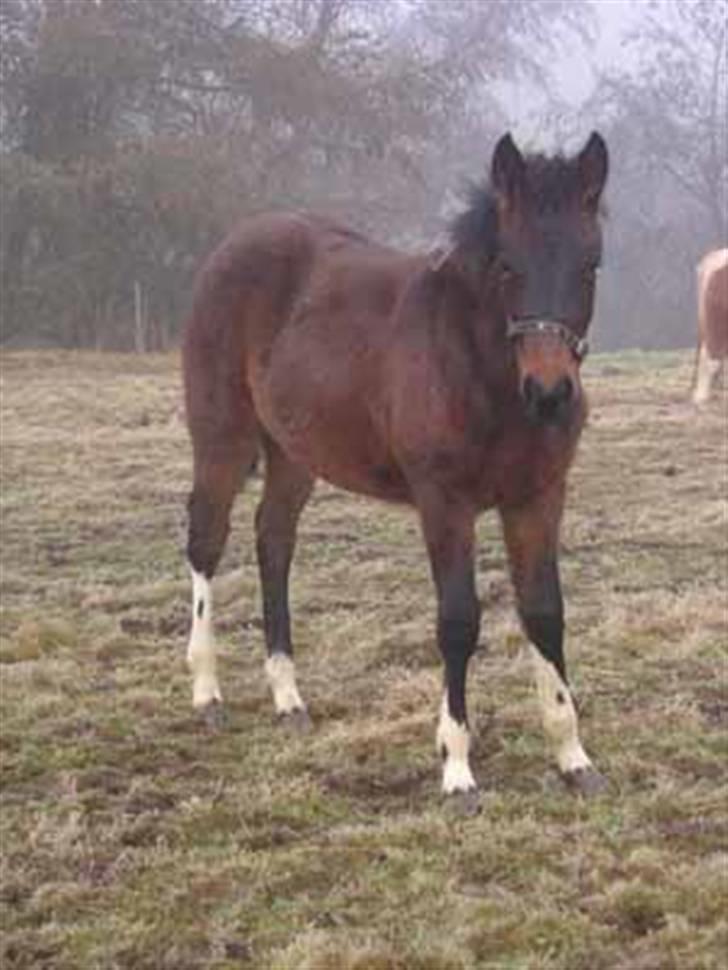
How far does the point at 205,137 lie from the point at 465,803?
19242 millimetres

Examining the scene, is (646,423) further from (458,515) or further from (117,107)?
(117,107)

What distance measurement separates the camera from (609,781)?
3992mm

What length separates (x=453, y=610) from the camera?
3961 mm

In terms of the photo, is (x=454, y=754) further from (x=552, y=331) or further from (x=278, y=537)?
(x=278, y=537)

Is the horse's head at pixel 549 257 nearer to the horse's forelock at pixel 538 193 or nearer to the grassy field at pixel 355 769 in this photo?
the horse's forelock at pixel 538 193

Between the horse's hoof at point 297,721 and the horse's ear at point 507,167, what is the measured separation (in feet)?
5.53

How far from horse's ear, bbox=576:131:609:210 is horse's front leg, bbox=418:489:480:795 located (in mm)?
803

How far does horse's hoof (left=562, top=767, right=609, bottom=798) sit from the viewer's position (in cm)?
392

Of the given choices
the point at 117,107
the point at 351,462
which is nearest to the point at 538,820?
the point at 351,462

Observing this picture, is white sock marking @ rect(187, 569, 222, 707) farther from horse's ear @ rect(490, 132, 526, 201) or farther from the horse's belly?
horse's ear @ rect(490, 132, 526, 201)

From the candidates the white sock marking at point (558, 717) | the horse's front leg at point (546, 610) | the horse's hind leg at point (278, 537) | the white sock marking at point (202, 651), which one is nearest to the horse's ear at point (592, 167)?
the horse's front leg at point (546, 610)

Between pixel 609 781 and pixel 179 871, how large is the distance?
3.74ft

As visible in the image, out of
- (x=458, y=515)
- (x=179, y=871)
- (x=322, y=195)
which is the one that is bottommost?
(x=179, y=871)

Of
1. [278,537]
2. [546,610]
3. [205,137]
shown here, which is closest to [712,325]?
[278,537]
